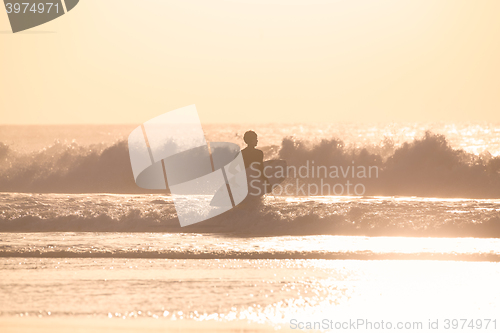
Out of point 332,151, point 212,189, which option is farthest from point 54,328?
point 332,151


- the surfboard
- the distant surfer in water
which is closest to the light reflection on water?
the distant surfer in water

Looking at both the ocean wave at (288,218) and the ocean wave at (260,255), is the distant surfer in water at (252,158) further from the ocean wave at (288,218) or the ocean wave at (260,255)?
the ocean wave at (260,255)

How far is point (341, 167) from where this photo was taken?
20719mm

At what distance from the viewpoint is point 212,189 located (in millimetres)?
11844

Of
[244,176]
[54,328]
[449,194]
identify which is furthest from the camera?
[449,194]

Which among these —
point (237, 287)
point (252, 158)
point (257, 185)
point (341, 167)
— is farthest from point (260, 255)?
point (341, 167)

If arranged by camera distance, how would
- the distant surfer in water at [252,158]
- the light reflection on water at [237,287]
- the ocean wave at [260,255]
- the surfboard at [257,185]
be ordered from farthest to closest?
the surfboard at [257,185] → the distant surfer in water at [252,158] → the ocean wave at [260,255] → the light reflection on water at [237,287]

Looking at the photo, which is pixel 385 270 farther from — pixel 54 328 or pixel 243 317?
pixel 54 328

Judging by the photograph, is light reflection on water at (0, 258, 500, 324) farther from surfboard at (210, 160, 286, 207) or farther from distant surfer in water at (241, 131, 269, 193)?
surfboard at (210, 160, 286, 207)

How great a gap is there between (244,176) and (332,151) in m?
12.7

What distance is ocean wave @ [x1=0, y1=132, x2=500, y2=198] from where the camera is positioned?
16.7m

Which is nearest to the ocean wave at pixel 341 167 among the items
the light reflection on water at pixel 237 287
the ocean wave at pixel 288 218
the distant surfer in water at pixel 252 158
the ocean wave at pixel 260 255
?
the ocean wave at pixel 288 218

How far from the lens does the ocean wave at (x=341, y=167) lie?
16703 millimetres

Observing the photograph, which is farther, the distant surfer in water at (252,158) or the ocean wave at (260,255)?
the distant surfer in water at (252,158)
